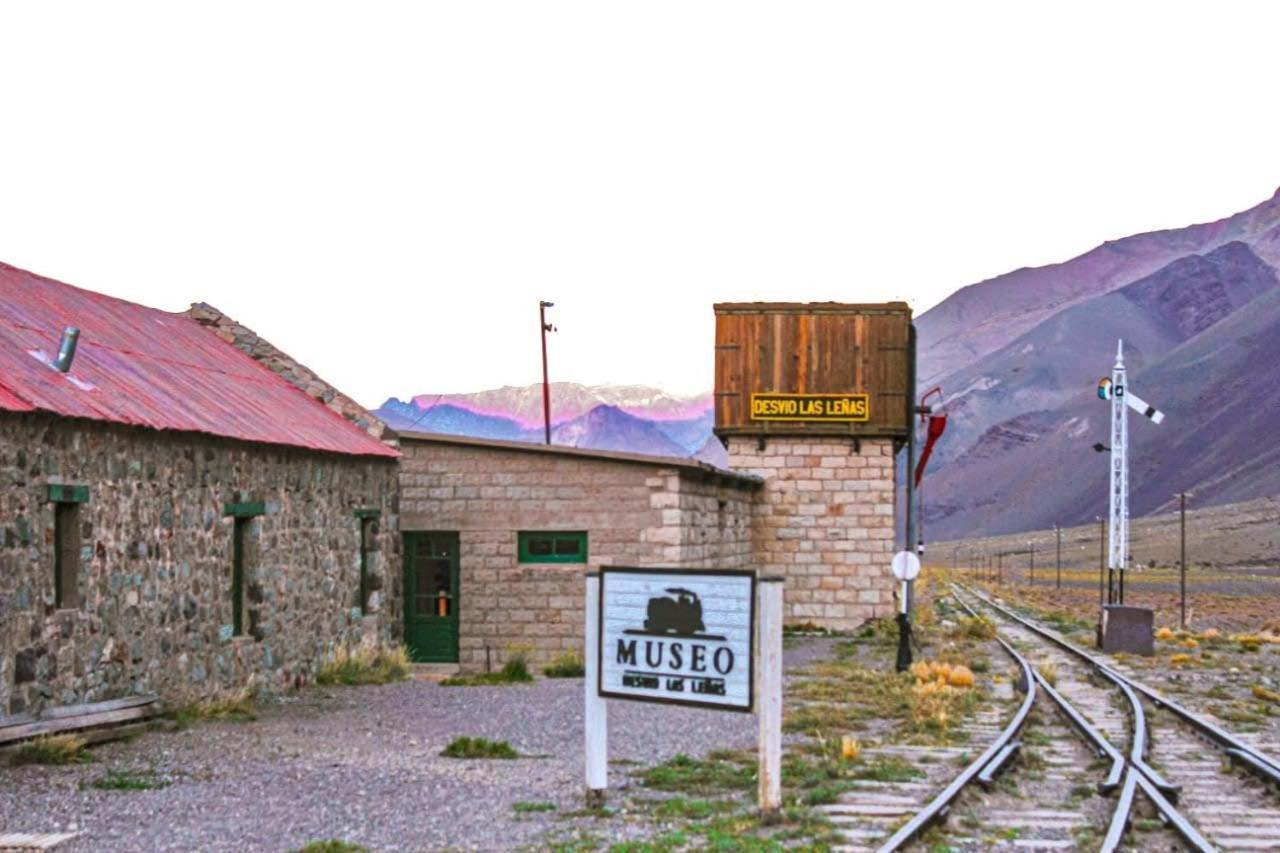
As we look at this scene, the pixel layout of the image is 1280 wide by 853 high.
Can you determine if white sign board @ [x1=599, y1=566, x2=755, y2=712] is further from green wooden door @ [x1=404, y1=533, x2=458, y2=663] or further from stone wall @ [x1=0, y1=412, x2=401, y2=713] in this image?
green wooden door @ [x1=404, y1=533, x2=458, y2=663]

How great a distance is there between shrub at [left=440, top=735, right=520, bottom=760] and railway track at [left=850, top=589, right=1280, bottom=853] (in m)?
4.10

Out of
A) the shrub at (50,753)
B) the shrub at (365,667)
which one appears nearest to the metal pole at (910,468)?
the shrub at (365,667)

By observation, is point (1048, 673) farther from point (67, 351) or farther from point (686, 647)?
point (67, 351)

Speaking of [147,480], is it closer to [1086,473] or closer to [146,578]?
[146,578]

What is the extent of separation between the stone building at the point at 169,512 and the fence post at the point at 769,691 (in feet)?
23.4

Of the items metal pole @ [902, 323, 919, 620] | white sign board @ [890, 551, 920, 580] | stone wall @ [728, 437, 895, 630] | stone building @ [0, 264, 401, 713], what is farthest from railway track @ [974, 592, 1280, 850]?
stone wall @ [728, 437, 895, 630]

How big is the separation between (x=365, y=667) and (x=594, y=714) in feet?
39.0

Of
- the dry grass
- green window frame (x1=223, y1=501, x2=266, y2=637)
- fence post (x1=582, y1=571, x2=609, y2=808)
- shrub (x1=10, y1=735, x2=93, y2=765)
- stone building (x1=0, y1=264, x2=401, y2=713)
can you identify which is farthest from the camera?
the dry grass

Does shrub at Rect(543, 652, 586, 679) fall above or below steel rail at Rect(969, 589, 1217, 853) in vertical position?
below

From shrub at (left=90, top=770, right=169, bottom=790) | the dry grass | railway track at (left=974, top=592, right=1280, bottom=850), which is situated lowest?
the dry grass

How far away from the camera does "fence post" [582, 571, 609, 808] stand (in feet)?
42.3

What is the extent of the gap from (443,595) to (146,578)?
9899mm

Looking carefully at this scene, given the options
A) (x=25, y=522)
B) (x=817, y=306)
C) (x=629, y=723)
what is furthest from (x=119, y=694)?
(x=817, y=306)

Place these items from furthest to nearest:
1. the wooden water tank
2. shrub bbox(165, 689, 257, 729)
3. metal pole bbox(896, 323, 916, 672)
→ the wooden water tank → metal pole bbox(896, 323, 916, 672) → shrub bbox(165, 689, 257, 729)
